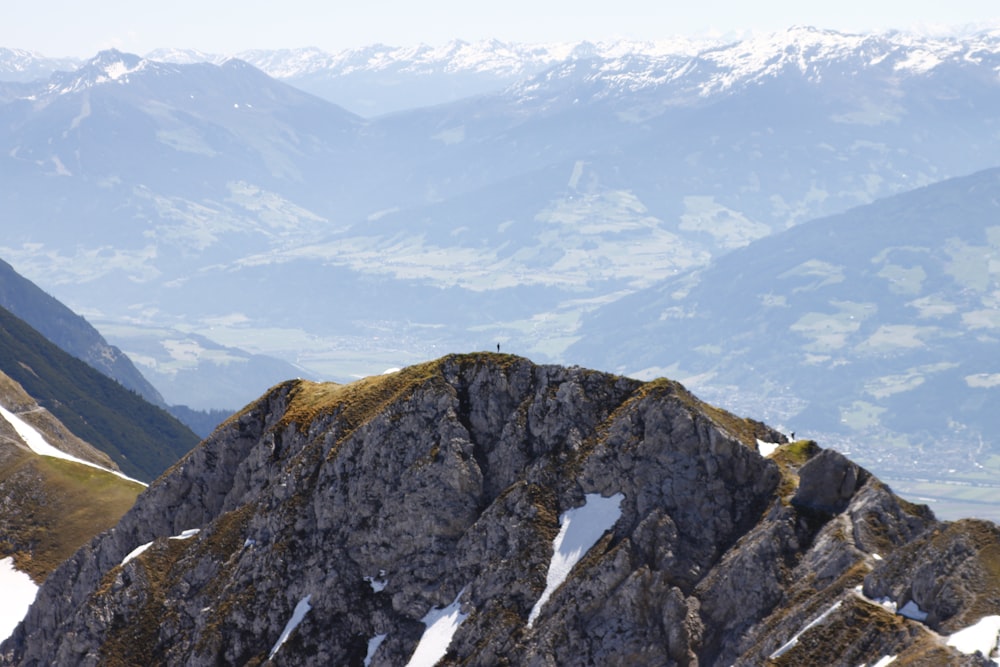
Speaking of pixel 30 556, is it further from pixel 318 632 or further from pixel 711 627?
pixel 711 627

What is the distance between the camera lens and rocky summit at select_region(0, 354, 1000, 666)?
71625 millimetres

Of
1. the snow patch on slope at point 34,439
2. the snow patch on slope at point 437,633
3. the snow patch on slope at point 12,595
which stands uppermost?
the snow patch on slope at point 34,439

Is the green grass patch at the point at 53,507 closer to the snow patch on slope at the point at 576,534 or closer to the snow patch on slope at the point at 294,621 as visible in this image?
the snow patch on slope at the point at 294,621

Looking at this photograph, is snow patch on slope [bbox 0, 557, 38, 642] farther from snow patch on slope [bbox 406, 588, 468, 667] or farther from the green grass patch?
snow patch on slope [bbox 406, 588, 468, 667]

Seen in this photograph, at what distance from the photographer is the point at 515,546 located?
279 ft

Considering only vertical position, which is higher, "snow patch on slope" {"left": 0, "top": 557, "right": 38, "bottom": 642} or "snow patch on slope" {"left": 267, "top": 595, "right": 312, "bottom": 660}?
"snow patch on slope" {"left": 267, "top": 595, "right": 312, "bottom": 660}

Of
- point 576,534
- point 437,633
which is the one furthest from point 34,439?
point 576,534

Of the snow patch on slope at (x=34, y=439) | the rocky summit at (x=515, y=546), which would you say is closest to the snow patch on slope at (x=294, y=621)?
the rocky summit at (x=515, y=546)

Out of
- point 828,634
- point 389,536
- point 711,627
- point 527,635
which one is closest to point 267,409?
point 389,536

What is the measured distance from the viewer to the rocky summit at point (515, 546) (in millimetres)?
71625

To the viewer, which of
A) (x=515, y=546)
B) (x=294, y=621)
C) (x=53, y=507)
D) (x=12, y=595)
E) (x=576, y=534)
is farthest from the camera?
(x=53, y=507)

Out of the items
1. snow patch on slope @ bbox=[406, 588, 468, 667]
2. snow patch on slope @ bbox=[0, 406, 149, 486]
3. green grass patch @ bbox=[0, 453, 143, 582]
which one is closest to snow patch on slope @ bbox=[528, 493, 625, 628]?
snow patch on slope @ bbox=[406, 588, 468, 667]

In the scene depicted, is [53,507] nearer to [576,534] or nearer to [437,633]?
[437,633]

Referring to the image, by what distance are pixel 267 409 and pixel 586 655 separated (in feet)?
145
